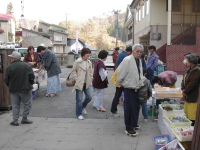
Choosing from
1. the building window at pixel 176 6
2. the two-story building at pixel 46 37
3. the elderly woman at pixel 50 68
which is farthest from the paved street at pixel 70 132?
the two-story building at pixel 46 37

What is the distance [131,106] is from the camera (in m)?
4.54

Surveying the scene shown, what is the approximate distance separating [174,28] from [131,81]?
524 inches

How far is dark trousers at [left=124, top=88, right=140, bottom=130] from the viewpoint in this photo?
4.50m

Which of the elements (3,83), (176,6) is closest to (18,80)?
(3,83)

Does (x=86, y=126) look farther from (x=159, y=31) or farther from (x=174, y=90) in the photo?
(x=159, y=31)

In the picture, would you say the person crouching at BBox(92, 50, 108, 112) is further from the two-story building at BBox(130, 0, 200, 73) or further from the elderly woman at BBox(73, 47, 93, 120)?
the two-story building at BBox(130, 0, 200, 73)

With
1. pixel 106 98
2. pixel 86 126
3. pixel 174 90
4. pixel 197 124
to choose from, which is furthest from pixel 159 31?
pixel 197 124

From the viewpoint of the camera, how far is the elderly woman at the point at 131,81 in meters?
4.40

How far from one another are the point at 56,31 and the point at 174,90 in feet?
136

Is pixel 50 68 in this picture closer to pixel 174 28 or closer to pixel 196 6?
pixel 174 28

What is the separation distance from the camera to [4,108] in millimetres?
6484

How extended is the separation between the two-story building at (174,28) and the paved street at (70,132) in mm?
10066

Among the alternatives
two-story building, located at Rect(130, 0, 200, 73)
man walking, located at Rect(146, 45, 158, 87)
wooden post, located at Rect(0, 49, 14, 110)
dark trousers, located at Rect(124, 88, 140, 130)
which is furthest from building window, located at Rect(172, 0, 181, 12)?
dark trousers, located at Rect(124, 88, 140, 130)

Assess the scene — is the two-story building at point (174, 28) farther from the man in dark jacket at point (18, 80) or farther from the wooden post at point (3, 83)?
the man in dark jacket at point (18, 80)
